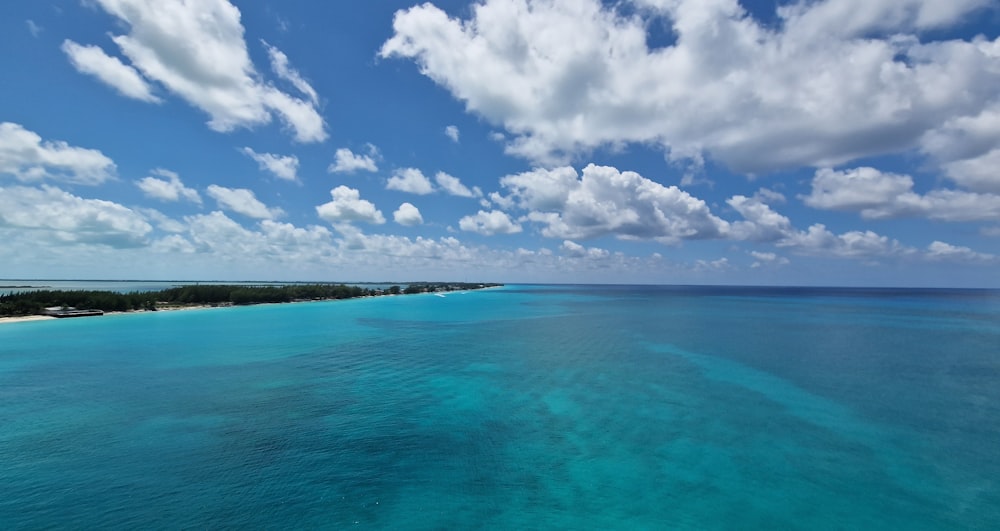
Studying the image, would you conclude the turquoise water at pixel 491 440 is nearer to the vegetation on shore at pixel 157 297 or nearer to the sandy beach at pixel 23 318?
the sandy beach at pixel 23 318

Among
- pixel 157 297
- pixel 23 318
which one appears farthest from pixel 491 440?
pixel 157 297

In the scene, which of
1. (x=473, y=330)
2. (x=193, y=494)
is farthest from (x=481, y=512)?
(x=473, y=330)

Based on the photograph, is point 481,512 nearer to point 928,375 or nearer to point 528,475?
point 528,475

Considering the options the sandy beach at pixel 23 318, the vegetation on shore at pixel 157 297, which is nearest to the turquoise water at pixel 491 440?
the sandy beach at pixel 23 318

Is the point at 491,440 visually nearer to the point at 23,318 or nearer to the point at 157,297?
the point at 23,318

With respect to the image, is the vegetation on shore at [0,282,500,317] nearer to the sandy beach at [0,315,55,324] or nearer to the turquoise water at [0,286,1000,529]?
the sandy beach at [0,315,55,324]
